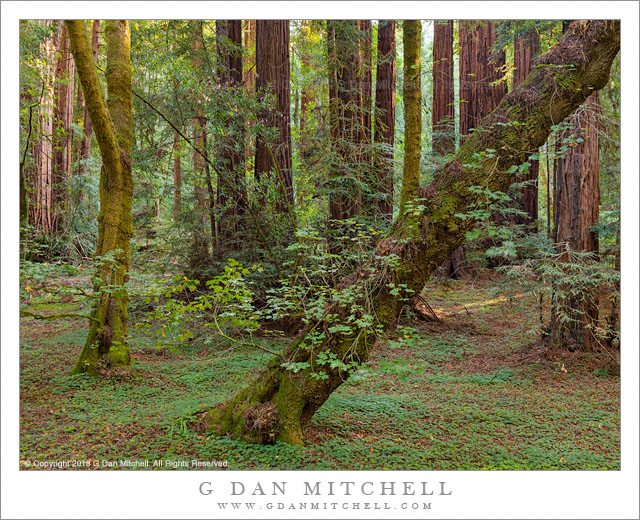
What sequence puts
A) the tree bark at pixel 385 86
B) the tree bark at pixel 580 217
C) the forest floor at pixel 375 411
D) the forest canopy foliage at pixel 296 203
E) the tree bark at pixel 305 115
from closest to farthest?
the forest floor at pixel 375 411 → the forest canopy foliage at pixel 296 203 → the tree bark at pixel 580 217 → the tree bark at pixel 305 115 → the tree bark at pixel 385 86

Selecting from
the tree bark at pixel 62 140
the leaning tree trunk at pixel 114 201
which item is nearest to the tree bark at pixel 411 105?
the leaning tree trunk at pixel 114 201

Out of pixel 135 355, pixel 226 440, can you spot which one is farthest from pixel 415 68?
pixel 135 355

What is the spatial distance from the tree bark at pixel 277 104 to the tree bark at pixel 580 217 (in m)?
3.78

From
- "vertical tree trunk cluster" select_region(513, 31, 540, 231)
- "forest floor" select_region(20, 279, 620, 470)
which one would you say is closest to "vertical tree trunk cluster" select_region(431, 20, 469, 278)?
"vertical tree trunk cluster" select_region(513, 31, 540, 231)

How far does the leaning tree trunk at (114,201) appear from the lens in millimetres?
5066

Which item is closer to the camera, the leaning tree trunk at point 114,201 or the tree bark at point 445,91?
the leaning tree trunk at point 114,201

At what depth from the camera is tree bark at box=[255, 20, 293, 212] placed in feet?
23.9

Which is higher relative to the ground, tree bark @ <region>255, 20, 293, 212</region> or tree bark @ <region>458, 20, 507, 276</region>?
tree bark @ <region>458, 20, 507, 276</region>

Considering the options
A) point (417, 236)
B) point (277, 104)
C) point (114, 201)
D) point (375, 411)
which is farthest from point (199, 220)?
point (417, 236)

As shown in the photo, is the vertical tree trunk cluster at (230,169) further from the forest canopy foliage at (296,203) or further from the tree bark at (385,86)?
the tree bark at (385,86)

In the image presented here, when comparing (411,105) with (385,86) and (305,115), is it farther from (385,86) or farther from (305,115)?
(305,115)

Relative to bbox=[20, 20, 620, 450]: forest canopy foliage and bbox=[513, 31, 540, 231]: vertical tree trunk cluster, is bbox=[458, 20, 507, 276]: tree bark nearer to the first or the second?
bbox=[513, 31, 540, 231]: vertical tree trunk cluster

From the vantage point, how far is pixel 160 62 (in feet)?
22.1

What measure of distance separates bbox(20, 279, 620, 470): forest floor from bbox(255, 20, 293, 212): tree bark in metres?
2.56
